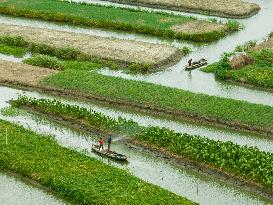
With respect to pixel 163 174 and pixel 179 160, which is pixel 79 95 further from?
pixel 163 174

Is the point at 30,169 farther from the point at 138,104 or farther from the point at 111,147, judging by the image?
the point at 138,104

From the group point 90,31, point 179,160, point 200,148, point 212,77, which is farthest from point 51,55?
point 200,148

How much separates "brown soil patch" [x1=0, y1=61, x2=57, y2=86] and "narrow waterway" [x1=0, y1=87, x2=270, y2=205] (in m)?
4.11

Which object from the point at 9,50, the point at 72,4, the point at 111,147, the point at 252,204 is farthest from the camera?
the point at 72,4

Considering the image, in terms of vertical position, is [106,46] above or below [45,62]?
above

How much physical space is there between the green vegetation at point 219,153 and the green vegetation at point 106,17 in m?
13.2

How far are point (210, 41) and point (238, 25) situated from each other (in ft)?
10.3

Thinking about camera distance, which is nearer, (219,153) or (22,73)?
(219,153)

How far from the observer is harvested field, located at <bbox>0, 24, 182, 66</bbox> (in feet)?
105

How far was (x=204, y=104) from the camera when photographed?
26.1 metres

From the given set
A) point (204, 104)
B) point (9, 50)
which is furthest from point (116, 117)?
point (9, 50)

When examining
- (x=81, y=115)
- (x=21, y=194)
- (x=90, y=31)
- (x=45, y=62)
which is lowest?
(x=21, y=194)

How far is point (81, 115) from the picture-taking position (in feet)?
82.5

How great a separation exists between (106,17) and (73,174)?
19545 millimetres
